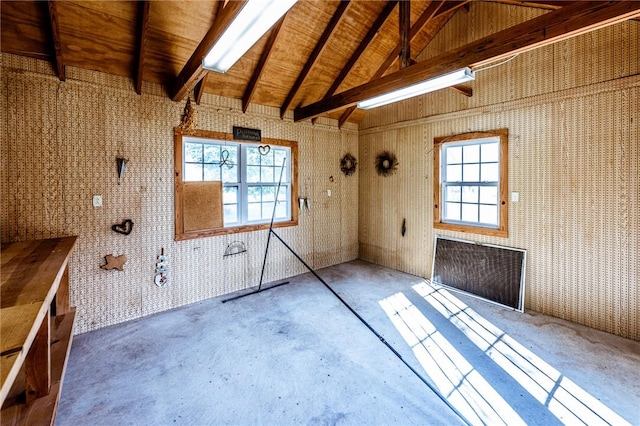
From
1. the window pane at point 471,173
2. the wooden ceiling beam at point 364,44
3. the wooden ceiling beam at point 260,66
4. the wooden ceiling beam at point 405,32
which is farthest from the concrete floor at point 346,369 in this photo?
the wooden ceiling beam at point 364,44

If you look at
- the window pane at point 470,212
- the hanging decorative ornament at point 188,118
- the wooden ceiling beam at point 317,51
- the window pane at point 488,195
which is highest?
the wooden ceiling beam at point 317,51

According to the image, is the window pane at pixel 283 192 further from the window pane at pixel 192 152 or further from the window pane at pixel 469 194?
the window pane at pixel 469 194

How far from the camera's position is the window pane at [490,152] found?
415 centimetres

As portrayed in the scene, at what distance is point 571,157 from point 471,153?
1.22m

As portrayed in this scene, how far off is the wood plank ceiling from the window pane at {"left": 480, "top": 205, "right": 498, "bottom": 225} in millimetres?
2314

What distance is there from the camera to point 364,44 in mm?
4203

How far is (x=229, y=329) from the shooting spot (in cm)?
330

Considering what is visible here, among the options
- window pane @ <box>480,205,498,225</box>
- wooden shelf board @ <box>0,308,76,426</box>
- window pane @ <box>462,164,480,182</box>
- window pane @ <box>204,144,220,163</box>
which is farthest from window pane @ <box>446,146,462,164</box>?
wooden shelf board @ <box>0,308,76,426</box>

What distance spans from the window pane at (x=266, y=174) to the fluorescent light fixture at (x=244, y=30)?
204 cm

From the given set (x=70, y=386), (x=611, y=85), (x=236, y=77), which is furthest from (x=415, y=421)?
(x=236, y=77)

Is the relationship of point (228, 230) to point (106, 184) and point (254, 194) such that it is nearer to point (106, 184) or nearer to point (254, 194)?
point (254, 194)

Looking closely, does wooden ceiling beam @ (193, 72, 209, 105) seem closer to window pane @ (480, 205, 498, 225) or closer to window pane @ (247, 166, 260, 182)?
window pane @ (247, 166, 260, 182)

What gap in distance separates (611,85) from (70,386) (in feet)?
19.5

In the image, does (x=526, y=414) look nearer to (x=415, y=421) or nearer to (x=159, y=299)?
(x=415, y=421)
